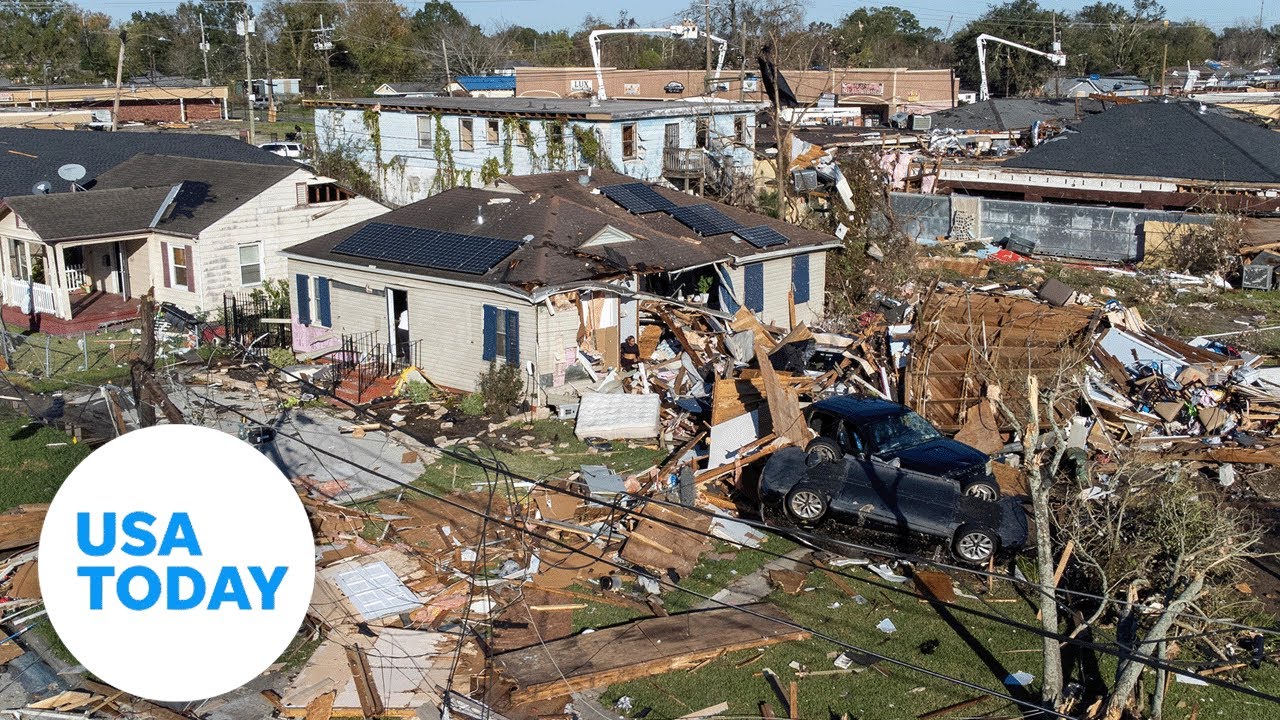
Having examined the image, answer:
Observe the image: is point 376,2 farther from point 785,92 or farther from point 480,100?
point 785,92

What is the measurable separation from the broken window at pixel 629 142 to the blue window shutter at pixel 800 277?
10842 mm

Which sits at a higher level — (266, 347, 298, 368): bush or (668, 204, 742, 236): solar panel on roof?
(668, 204, 742, 236): solar panel on roof

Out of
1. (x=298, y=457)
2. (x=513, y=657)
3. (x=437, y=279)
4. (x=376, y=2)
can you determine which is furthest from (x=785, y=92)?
(x=376, y=2)

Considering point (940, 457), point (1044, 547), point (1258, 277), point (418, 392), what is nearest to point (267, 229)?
point (418, 392)

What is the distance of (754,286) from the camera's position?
25.3 meters

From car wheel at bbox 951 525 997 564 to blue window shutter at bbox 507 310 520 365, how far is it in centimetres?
956

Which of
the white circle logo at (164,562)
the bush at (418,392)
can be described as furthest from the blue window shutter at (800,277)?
the white circle logo at (164,562)

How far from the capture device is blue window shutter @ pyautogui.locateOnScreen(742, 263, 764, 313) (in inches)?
987

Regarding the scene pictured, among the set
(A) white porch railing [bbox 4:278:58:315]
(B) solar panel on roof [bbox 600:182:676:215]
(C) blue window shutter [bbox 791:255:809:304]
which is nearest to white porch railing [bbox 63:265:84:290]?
(A) white porch railing [bbox 4:278:58:315]

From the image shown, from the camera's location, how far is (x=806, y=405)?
62.7 feet

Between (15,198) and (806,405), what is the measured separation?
67.8ft

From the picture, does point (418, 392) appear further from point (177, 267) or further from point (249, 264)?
point (177, 267)

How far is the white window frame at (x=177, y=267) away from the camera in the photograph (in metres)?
28.3

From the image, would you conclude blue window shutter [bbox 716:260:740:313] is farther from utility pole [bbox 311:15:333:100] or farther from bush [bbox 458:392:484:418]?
utility pole [bbox 311:15:333:100]
